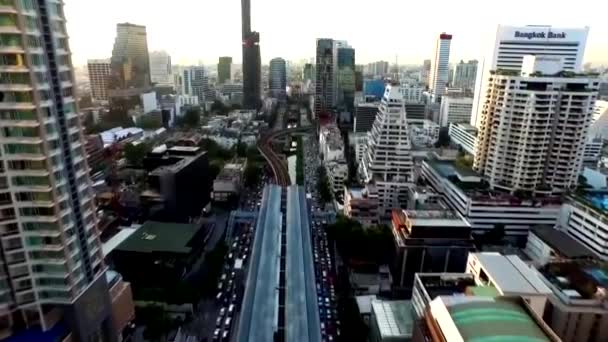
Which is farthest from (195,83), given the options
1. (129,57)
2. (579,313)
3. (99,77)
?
(579,313)

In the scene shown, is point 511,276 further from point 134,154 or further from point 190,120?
point 190,120

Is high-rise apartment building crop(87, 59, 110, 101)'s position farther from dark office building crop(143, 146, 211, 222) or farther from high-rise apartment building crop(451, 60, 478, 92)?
high-rise apartment building crop(451, 60, 478, 92)

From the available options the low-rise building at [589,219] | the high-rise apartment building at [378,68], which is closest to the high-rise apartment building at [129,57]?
the low-rise building at [589,219]

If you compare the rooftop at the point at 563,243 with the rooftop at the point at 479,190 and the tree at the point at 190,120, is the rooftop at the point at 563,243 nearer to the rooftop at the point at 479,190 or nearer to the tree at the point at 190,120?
the rooftop at the point at 479,190

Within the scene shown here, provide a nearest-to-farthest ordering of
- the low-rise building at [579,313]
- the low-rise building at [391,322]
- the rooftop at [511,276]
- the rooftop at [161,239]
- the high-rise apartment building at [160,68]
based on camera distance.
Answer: the rooftop at [511,276]
the low-rise building at [579,313]
the low-rise building at [391,322]
the rooftop at [161,239]
the high-rise apartment building at [160,68]

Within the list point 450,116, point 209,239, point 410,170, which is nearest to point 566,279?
point 410,170

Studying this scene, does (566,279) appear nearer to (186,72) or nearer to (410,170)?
(410,170)
